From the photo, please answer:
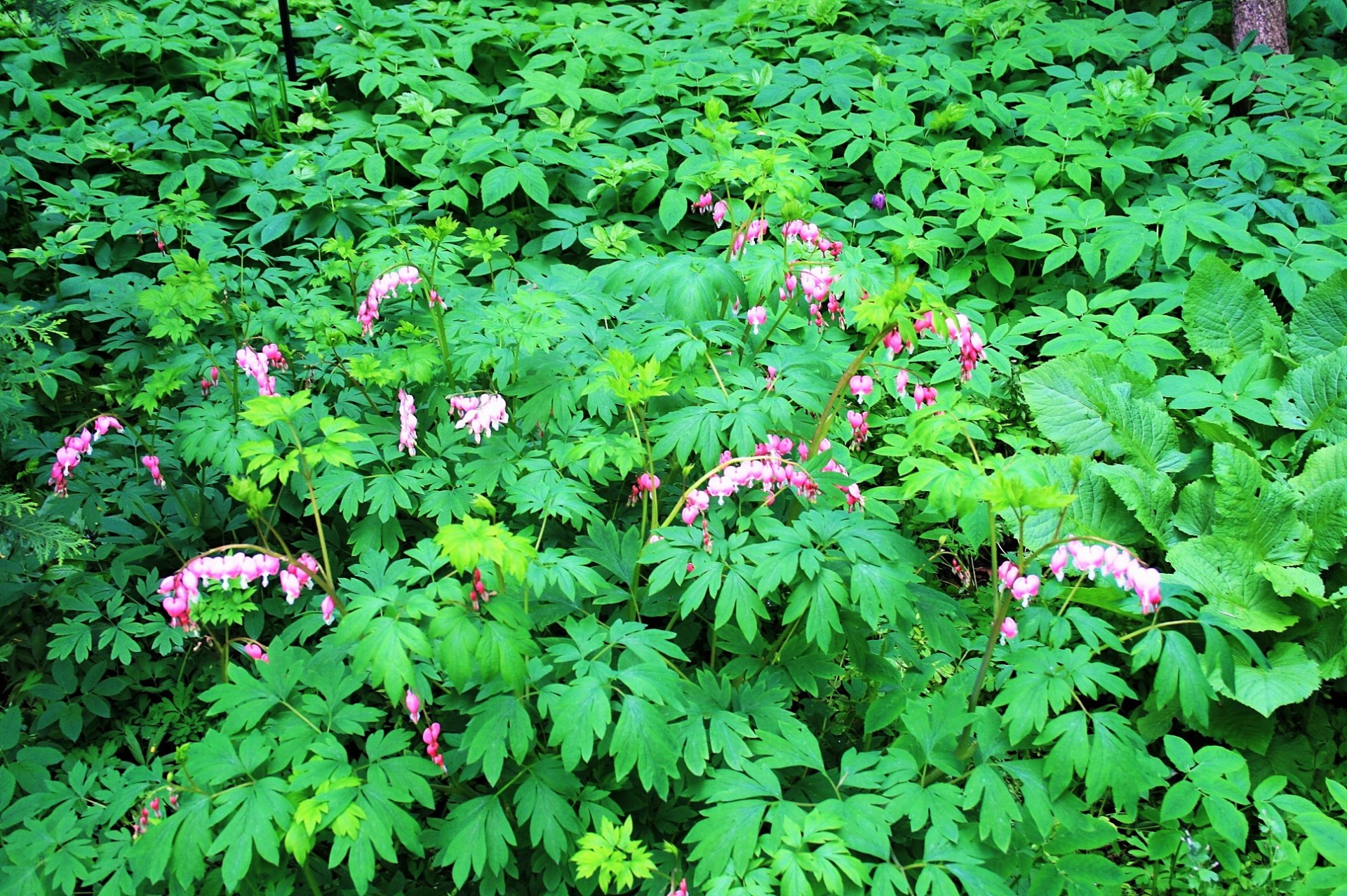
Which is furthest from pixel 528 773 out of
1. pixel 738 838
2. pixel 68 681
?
pixel 68 681

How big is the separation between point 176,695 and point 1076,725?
2.44 m

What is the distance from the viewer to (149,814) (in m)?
2.01

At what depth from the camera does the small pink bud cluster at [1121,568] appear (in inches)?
74.5

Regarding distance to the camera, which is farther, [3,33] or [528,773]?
[3,33]

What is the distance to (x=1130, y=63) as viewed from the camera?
5332 millimetres

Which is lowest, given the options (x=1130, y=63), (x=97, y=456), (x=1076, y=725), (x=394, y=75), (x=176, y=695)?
(x=176, y=695)

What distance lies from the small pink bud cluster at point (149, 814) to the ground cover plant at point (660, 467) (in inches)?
2.0

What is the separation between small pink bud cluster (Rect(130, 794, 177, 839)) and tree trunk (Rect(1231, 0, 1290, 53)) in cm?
631

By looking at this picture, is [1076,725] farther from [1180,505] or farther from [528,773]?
[1180,505]

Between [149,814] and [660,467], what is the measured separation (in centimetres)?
155

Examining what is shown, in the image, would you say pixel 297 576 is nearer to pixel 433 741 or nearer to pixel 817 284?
pixel 433 741

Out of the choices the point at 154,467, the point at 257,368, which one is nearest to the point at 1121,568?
the point at 257,368

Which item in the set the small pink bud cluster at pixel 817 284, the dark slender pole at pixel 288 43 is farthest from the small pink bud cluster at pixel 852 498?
the dark slender pole at pixel 288 43

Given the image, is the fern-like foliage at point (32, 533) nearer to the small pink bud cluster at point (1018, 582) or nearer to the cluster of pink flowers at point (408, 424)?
the cluster of pink flowers at point (408, 424)
